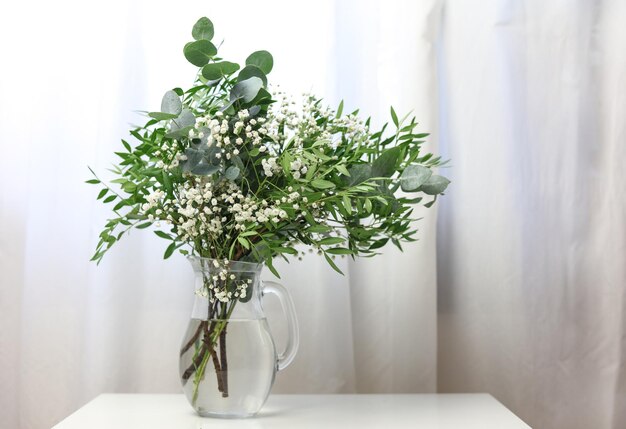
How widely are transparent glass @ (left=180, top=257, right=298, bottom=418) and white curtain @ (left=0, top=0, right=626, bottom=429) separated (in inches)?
11.8

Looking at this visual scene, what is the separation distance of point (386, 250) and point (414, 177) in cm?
37

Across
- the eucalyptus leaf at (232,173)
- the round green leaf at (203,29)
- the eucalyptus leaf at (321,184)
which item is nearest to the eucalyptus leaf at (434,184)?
the eucalyptus leaf at (321,184)

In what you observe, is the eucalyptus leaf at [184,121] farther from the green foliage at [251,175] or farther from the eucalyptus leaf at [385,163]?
the eucalyptus leaf at [385,163]

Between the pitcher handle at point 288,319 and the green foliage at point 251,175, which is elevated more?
the green foliage at point 251,175

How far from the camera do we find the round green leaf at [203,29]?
97 cm

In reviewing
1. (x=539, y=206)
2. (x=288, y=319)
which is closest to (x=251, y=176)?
(x=288, y=319)

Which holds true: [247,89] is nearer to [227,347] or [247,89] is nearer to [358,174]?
[358,174]

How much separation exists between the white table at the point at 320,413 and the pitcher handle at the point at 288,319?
71 millimetres

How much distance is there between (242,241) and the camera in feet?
2.98

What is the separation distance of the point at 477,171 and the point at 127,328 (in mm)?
665

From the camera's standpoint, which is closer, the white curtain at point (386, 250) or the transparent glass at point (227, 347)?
the transparent glass at point (227, 347)

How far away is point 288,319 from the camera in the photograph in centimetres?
105

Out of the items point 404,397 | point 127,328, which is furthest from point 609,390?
point 127,328

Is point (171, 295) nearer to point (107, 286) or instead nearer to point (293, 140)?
point (107, 286)
